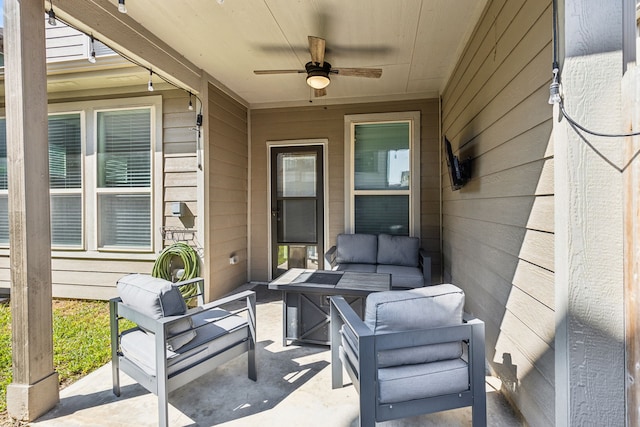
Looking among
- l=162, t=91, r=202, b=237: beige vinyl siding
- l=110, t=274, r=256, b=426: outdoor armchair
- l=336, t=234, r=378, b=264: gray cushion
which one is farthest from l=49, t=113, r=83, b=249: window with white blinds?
l=336, t=234, r=378, b=264: gray cushion

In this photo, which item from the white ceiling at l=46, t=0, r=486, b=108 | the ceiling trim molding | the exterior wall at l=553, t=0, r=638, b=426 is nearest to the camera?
the exterior wall at l=553, t=0, r=638, b=426

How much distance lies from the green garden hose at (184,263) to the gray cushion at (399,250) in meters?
2.36

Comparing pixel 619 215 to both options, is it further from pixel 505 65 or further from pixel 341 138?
pixel 341 138

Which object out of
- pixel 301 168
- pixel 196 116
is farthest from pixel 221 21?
pixel 301 168

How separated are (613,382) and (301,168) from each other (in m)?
4.21

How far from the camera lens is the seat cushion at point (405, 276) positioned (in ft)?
11.9

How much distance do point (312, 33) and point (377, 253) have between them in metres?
2.75

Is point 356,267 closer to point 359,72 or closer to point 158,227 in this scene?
point 359,72

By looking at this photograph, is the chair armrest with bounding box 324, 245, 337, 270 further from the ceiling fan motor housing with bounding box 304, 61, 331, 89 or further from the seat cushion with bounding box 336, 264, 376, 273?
A: the ceiling fan motor housing with bounding box 304, 61, 331, 89

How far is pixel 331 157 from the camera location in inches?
190

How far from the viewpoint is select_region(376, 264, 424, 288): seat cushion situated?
3617mm

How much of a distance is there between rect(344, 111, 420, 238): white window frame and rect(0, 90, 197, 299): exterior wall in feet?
7.06

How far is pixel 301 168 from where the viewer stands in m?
4.98

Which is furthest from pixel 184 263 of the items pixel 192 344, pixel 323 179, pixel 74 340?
pixel 323 179
